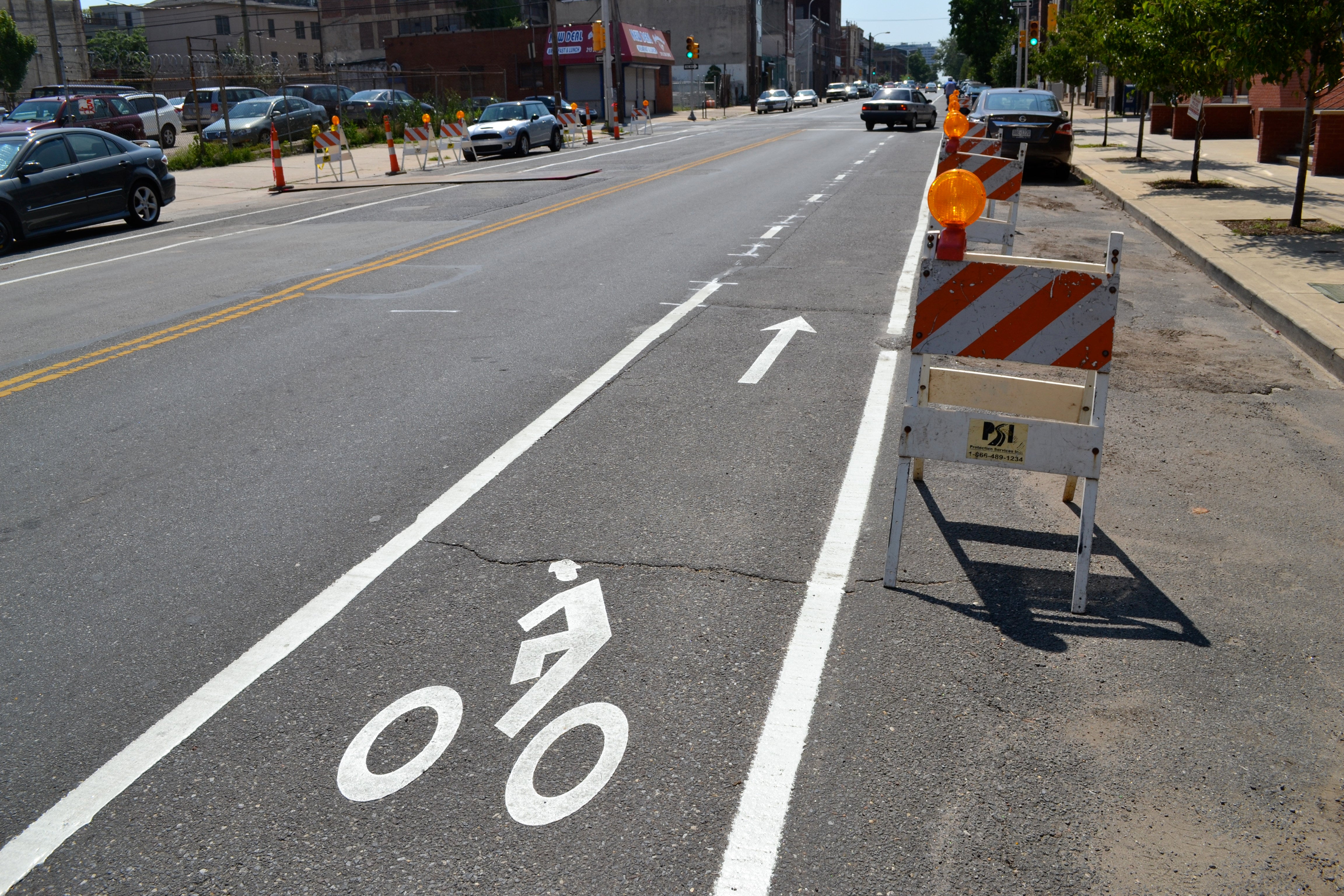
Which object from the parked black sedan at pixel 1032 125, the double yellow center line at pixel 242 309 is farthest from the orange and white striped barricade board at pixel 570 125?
the double yellow center line at pixel 242 309

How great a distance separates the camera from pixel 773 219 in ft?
54.0

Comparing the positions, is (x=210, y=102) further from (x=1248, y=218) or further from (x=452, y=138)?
(x=1248, y=218)

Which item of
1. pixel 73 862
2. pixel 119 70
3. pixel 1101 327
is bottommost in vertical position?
pixel 73 862

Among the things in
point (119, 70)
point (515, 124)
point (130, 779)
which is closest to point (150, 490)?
point (130, 779)

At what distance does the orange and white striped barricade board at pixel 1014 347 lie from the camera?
4.60 meters

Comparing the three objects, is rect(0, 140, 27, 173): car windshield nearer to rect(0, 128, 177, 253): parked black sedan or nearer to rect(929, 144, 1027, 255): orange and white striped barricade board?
rect(0, 128, 177, 253): parked black sedan

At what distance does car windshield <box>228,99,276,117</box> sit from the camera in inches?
1423

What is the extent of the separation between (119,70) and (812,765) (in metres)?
86.4

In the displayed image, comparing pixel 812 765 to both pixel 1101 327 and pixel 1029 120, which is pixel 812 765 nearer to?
pixel 1101 327

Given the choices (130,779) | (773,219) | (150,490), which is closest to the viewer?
A: (130,779)

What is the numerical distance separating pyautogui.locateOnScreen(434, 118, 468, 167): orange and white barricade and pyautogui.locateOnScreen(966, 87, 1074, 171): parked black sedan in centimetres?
1491

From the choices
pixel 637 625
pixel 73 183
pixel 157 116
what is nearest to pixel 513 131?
pixel 157 116

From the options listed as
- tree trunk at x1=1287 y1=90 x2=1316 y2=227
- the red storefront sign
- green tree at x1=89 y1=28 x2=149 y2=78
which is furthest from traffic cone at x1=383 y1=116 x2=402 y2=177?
green tree at x1=89 y1=28 x2=149 y2=78

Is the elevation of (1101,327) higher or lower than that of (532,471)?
higher
